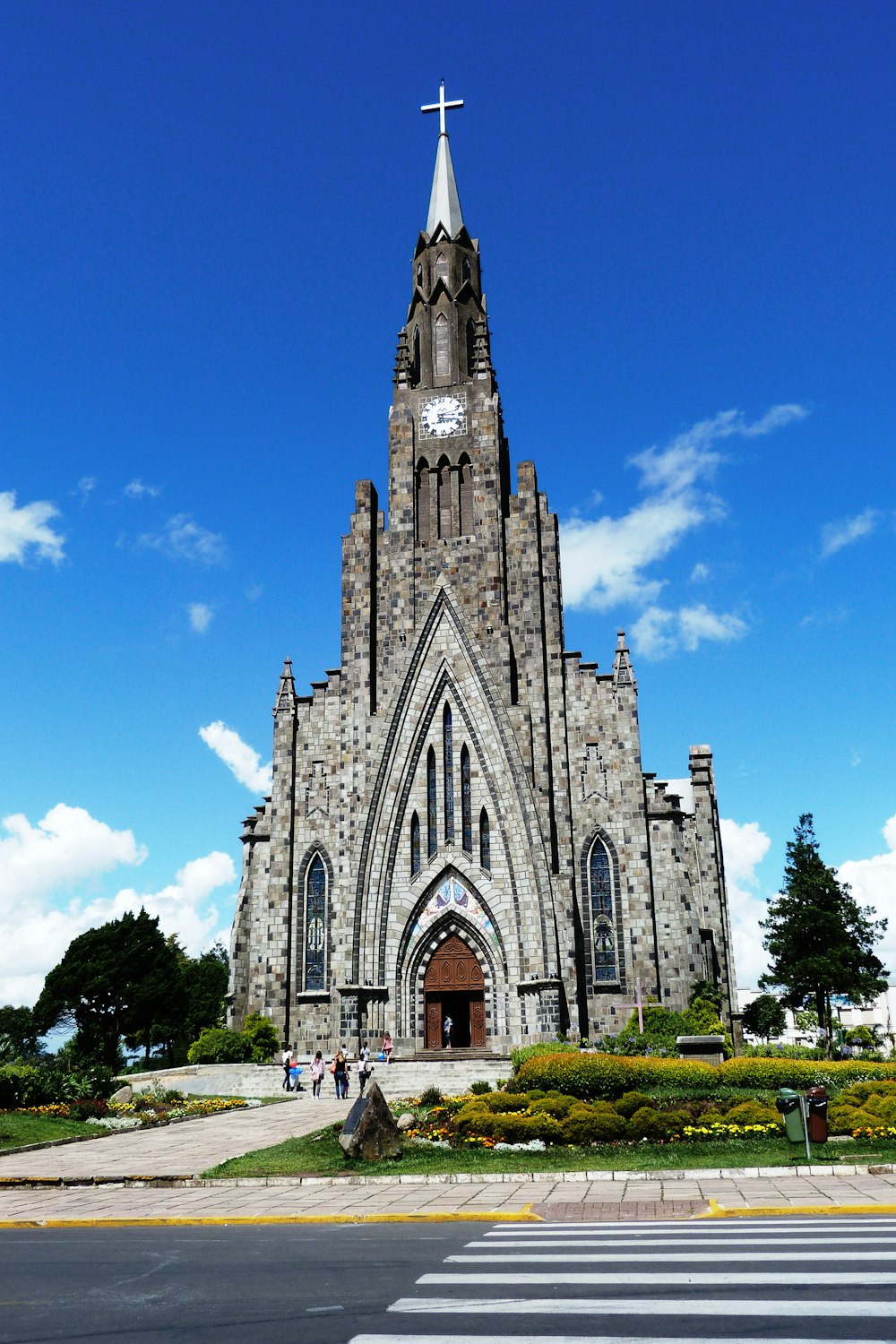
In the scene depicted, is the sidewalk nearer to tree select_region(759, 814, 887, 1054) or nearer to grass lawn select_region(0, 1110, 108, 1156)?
grass lawn select_region(0, 1110, 108, 1156)

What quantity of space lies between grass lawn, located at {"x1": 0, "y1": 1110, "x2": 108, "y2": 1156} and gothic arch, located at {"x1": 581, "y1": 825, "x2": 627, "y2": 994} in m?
20.4

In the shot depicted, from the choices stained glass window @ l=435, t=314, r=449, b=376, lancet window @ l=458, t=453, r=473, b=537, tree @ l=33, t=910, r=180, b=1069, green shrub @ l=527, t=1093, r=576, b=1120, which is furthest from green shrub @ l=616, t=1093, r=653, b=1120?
tree @ l=33, t=910, r=180, b=1069

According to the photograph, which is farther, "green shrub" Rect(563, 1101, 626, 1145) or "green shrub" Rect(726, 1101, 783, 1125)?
"green shrub" Rect(726, 1101, 783, 1125)

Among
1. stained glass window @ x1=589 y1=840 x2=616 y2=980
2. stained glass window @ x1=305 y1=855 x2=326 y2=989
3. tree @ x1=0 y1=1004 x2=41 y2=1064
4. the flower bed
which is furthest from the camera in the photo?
tree @ x1=0 y1=1004 x2=41 y2=1064

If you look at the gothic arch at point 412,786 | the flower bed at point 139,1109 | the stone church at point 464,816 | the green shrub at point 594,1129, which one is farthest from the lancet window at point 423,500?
the green shrub at point 594,1129

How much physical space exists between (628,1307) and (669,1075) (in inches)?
720

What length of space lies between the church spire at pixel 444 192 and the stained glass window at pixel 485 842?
1158 inches

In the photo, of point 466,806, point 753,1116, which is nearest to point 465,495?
point 466,806

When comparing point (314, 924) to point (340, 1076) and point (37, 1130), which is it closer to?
point (340, 1076)

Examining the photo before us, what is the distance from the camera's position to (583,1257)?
9.70 metres

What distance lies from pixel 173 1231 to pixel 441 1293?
5.61 meters

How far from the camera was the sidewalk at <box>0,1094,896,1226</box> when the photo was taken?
12.9 meters

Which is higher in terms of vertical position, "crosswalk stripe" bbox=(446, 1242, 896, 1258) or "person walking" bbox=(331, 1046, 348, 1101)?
"crosswalk stripe" bbox=(446, 1242, 896, 1258)

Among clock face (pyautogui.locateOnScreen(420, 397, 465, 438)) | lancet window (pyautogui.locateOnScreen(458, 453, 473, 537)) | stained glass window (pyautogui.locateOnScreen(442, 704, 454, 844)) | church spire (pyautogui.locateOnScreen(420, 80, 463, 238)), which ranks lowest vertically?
stained glass window (pyautogui.locateOnScreen(442, 704, 454, 844))
